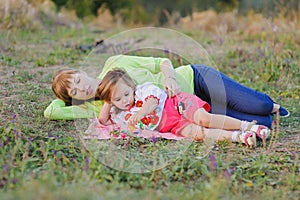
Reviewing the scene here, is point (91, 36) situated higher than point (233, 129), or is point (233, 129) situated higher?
point (91, 36)

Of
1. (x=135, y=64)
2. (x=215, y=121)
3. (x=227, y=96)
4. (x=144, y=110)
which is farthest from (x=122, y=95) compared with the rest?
(x=227, y=96)

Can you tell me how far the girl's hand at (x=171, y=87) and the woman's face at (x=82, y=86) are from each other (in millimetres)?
538

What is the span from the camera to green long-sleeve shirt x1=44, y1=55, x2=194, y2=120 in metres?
3.79

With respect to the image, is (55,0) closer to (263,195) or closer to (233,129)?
(233,129)

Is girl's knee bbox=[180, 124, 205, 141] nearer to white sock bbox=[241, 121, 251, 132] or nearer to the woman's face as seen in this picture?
white sock bbox=[241, 121, 251, 132]

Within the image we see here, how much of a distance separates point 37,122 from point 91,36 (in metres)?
4.00

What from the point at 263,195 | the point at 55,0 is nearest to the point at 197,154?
the point at 263,195

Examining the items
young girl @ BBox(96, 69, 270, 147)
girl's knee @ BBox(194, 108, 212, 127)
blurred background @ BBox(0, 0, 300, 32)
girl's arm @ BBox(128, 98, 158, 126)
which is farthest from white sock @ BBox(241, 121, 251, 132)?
blurred background @ BBox(0, 0, 300, 32)

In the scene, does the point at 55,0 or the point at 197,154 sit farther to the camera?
the point at 55,0

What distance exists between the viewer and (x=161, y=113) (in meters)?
3.57

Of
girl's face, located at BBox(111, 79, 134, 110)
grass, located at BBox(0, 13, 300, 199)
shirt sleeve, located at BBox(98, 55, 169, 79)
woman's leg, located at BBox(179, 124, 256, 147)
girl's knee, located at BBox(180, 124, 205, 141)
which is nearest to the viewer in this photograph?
grass, located at BBox(0, 13, 300, 199)

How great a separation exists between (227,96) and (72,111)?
120cm

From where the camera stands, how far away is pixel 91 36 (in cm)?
752

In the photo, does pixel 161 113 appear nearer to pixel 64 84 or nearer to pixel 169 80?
pixel 169 80
